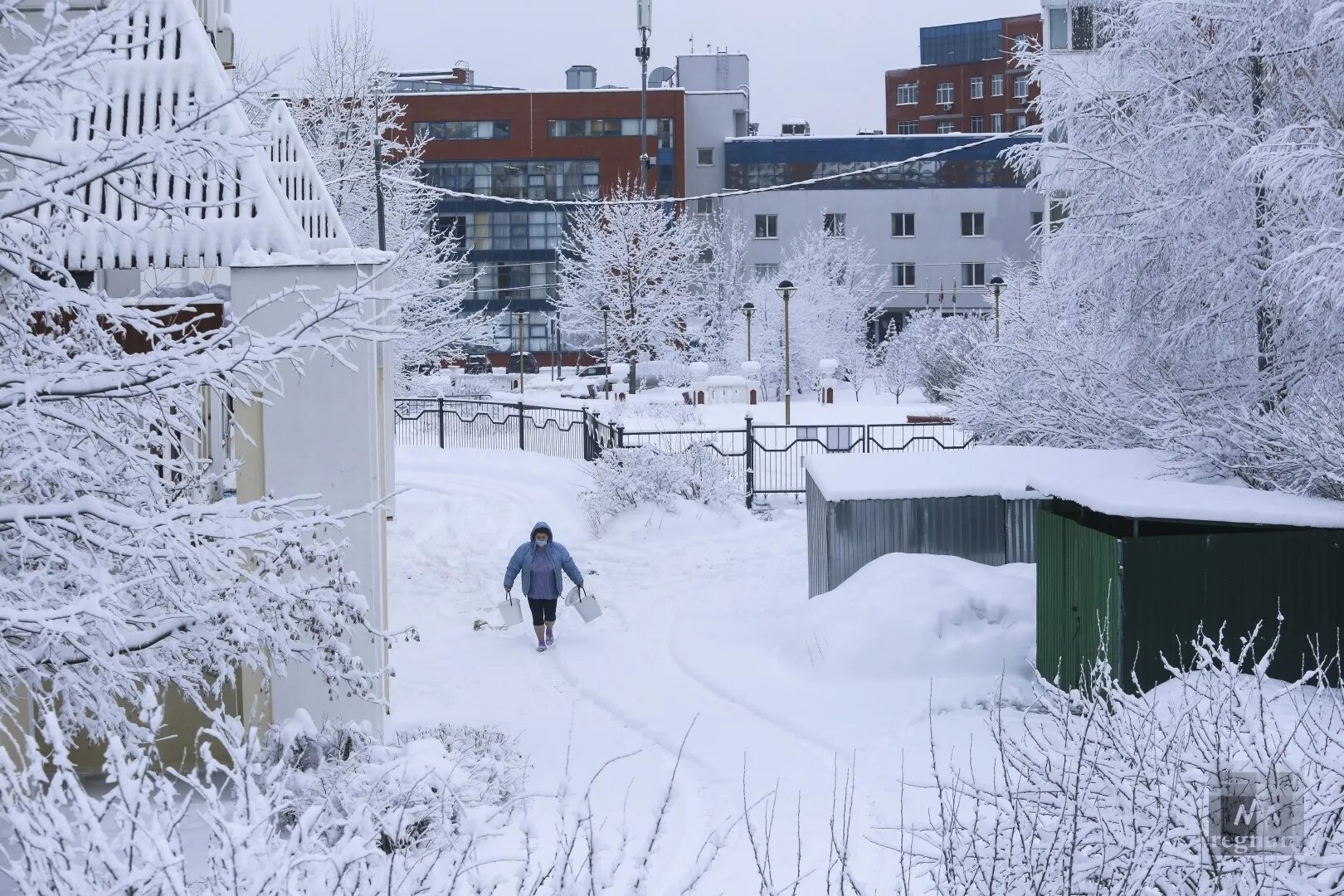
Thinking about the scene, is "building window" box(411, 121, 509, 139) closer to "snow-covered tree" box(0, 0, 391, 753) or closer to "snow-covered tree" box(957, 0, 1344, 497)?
"snow-covered tree" box(957, 0, 1344, 497)

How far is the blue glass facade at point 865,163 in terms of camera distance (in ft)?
223

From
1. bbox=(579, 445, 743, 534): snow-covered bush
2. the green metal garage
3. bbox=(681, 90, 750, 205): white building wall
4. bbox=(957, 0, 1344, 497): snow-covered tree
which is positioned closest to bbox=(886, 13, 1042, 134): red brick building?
bbox=(681, 90, 750, 205): white building wall

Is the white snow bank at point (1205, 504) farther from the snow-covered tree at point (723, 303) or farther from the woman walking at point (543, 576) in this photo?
the snow-covered tree at point (723, 303)

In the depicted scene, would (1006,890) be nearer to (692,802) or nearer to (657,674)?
(692,802)

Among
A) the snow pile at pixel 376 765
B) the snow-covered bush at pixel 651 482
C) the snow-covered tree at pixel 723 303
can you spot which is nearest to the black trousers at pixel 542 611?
the snow pile at pixel 376 765

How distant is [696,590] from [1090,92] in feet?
23.3

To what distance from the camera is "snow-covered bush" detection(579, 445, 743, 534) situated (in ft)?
68.3

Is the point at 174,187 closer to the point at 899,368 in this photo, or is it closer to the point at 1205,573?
the point at 1205,573

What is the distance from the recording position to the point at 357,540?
384 inches

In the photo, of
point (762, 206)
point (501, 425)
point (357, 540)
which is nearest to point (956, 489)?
point (357, 540)

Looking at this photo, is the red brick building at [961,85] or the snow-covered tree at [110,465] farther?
the red brick building at [961,85]

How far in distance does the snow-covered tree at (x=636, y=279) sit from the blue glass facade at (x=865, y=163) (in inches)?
563

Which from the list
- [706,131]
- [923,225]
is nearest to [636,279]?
[923,225]

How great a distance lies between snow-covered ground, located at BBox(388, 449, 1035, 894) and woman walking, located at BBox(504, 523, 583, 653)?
27cm
